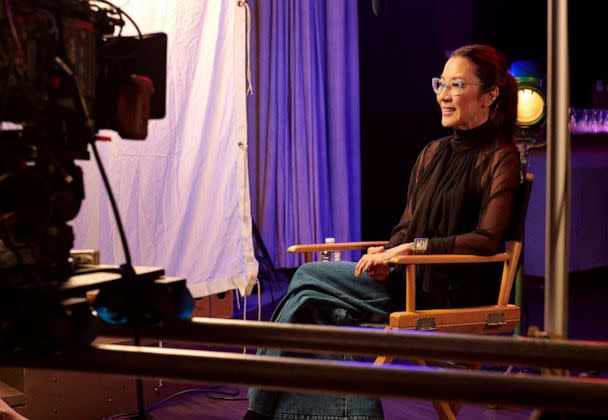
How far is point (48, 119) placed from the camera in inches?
42.1

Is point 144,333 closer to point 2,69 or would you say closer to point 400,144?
point 2,69

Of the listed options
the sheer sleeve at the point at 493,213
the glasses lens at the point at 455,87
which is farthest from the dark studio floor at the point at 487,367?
the glasses lens at the point at 455,87

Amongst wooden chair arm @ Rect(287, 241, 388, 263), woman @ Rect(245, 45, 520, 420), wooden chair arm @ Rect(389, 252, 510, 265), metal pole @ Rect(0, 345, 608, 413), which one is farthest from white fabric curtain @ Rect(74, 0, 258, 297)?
metal pole @ Rect(0, 345, 608, 413)

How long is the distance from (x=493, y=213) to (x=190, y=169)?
1479mm

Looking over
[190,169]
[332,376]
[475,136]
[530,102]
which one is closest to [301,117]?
[190,169]

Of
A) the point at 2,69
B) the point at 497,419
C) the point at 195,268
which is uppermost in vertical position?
the point at 2,69

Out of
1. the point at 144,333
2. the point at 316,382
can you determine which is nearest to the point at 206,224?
the point at 144,333

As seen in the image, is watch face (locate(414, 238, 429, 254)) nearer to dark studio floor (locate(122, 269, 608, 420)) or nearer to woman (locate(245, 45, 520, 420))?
woman (locate(245, 45, 520, 420))

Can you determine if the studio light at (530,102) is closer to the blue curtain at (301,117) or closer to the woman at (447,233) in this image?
the woman at (447,233)

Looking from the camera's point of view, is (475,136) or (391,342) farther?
(475,136)

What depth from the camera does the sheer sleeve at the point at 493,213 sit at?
272 cm

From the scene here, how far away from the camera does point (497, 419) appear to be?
301 centimetres

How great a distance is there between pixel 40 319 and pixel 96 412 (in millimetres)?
2134

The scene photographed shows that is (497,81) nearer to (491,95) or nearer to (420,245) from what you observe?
(491,95)
